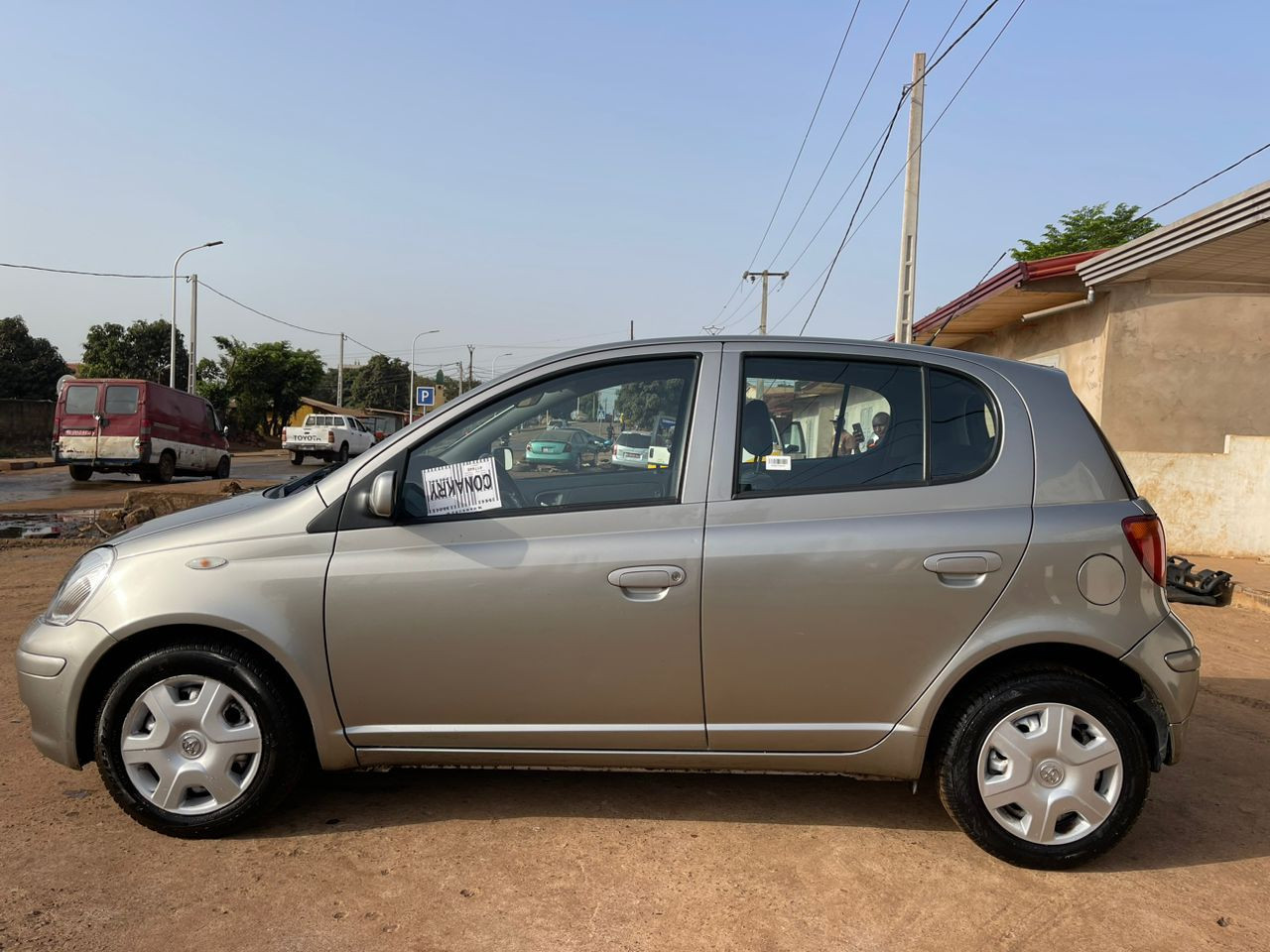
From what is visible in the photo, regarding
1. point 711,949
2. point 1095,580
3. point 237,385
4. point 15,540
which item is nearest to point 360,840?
point 711,949

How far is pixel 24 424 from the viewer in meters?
31.5

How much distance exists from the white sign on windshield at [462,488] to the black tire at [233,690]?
0.83 m

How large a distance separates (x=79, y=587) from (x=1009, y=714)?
10.6 feet

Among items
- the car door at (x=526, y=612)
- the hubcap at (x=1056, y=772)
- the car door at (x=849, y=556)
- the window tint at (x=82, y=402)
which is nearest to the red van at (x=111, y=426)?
the window tint at (x=82, y=402)

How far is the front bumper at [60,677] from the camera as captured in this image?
119 inches

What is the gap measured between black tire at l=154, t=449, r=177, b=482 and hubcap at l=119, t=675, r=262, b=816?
56.5 feet

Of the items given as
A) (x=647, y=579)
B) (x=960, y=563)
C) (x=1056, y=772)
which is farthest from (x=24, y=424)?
(x=1056, y=772)

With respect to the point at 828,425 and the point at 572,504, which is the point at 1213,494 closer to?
the point at 828,425

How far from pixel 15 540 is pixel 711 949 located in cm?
1000

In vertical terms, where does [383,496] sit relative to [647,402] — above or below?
below

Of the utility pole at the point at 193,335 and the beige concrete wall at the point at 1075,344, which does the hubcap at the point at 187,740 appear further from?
the utility pole at the point at 193,335

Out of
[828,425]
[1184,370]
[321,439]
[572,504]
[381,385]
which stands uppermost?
[381,385]

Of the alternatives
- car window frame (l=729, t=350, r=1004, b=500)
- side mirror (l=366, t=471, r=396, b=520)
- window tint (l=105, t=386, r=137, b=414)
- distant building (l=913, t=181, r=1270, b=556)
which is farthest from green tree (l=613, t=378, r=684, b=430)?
window tint (l=105, t=386, r=137, b=414)

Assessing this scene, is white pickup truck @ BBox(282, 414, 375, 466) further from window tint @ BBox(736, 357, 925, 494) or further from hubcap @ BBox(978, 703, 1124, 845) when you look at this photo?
hubcap @ BBox(978, 703, 1124, 845)
